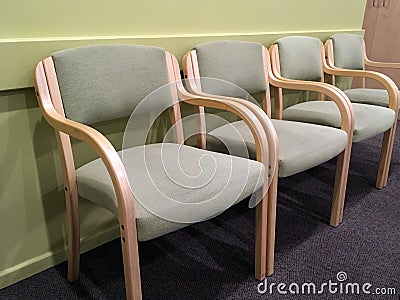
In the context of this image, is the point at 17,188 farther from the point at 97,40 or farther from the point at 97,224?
the point at 97,40

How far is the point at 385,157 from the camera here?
1929 mm

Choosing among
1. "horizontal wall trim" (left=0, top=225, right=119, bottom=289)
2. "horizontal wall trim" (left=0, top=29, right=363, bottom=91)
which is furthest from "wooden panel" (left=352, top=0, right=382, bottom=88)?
"horizontal wall trim" (left=0, top=225, right=119, bottom=289)

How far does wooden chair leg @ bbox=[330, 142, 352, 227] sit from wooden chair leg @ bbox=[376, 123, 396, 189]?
463 millimetres

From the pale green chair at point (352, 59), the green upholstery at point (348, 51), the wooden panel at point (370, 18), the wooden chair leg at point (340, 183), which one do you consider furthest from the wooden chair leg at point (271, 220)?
the wooden panel at point (370, 18)

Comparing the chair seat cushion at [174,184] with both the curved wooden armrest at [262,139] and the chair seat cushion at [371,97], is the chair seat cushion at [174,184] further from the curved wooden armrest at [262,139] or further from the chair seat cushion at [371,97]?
the chair seat cushion at [371,97]

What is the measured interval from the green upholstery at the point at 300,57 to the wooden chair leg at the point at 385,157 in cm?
46

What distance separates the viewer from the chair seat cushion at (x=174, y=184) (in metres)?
0.89

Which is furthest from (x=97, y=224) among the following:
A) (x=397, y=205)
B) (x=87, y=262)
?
(x=397, y=205)

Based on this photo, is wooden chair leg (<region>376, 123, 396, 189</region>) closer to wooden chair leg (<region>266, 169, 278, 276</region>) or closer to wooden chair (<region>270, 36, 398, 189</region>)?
wooden chair (<region>270, 36, 398, 189</region>)

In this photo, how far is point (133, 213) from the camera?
855 mm

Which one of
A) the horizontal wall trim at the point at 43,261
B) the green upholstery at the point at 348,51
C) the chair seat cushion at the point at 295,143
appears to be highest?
the green upholstery at the point at 348,51

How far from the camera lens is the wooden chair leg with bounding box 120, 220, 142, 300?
0.86 metres

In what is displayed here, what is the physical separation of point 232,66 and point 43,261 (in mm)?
1008

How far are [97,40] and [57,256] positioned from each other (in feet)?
2.50
